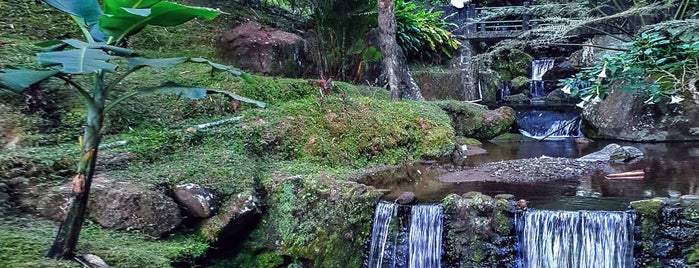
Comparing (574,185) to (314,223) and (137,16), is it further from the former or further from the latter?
(137,16)

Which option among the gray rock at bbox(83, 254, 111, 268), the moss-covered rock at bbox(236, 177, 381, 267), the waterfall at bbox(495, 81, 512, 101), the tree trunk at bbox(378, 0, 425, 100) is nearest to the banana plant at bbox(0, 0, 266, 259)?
the gray rock at bbox(83, 254, 111, 268)

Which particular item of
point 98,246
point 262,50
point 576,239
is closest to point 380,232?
point 576,239

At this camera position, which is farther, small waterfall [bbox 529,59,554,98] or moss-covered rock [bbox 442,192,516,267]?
small waterfall [bbox 529,59,554,98]

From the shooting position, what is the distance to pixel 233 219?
193 inches

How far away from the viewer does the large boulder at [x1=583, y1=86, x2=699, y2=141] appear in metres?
10.8

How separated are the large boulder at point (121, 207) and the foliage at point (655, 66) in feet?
26.0

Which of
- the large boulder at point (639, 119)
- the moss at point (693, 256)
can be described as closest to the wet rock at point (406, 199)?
the moss at point (693, 256)

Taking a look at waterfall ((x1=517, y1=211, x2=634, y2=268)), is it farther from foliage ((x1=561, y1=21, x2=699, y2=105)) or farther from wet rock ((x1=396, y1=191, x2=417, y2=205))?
foliage ((x1=561, y1=21, x2=699, y2=105))

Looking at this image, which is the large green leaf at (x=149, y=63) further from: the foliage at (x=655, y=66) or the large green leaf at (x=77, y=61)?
the foliage at (x=655, y=66)

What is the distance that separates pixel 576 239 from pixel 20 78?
16.4ft

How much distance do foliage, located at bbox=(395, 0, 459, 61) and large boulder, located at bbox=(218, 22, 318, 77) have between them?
458 centimetres

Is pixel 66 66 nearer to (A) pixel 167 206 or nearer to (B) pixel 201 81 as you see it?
(A) pixel 167 206

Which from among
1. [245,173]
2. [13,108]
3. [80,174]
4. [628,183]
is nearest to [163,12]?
[80,174]

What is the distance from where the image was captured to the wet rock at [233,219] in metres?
4.75
